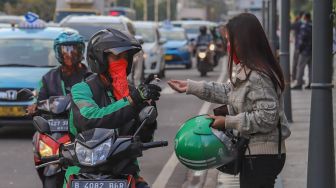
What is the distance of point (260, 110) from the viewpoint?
476 cm

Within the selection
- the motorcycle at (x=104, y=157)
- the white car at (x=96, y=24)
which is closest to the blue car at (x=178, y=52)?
the white car at (x=96, y=24)

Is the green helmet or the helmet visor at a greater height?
the helmet visor

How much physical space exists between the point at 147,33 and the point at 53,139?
21588 millimetres

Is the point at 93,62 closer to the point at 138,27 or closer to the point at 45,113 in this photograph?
the point at 45,113

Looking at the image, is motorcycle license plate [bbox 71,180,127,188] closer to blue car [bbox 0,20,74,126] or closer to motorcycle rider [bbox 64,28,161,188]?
motorcycle rider [bbox 64,28,161,188]

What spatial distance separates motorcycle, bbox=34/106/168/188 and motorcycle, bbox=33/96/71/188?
1527mm

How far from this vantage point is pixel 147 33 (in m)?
27.8

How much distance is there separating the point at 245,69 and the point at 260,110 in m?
0.25

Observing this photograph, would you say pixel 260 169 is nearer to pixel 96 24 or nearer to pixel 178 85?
pixel 178 85

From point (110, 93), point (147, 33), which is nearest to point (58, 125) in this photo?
point (110, 93)

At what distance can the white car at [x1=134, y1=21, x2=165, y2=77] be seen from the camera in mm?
25895

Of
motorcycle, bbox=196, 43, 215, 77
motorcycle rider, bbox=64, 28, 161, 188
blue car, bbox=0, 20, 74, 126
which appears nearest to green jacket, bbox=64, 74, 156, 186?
motorcycle rider, bbox=64, 28, 161, 188

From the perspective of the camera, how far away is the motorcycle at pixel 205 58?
2842cm

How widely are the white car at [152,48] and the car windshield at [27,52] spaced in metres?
11.1
